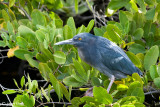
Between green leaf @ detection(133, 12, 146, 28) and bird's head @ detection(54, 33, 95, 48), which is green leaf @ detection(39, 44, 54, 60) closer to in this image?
bird's head @ detection(54, 33, 95, 48)

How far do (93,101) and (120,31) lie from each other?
1049 mm

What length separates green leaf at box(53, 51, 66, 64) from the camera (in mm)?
2715

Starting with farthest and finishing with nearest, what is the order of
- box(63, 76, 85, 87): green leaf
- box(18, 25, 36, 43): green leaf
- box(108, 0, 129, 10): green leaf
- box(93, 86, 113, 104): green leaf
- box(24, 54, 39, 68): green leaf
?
box(108, 0, 129, 10): green leaf
box(18, 25, 36, 43): green leaf
box(24, 54, 39, 68): green leaf
box(63, 76, 85, 87): green leaf
box(93, 86, 113, 104): green leaf

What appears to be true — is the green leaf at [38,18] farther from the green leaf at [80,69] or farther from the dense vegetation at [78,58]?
the green leaf at [80,69]

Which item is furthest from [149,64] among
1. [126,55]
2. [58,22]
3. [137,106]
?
[58,22]

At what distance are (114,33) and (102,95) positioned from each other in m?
0.99

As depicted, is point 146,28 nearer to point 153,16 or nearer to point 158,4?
point 153,16

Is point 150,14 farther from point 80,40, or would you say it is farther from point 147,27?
point 80,40

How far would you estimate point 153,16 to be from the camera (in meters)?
3.36

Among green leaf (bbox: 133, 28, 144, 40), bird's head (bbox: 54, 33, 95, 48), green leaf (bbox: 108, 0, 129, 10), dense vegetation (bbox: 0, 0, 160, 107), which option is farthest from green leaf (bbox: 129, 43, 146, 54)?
bird's head (bbox: 54, 33, 95, 48)

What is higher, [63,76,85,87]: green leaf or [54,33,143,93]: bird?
[54,33,143,93]: bird

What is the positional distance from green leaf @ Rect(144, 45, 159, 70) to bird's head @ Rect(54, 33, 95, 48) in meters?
0.56

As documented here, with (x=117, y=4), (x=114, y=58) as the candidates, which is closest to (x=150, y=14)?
(x=117, y=4)

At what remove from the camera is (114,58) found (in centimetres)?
291
